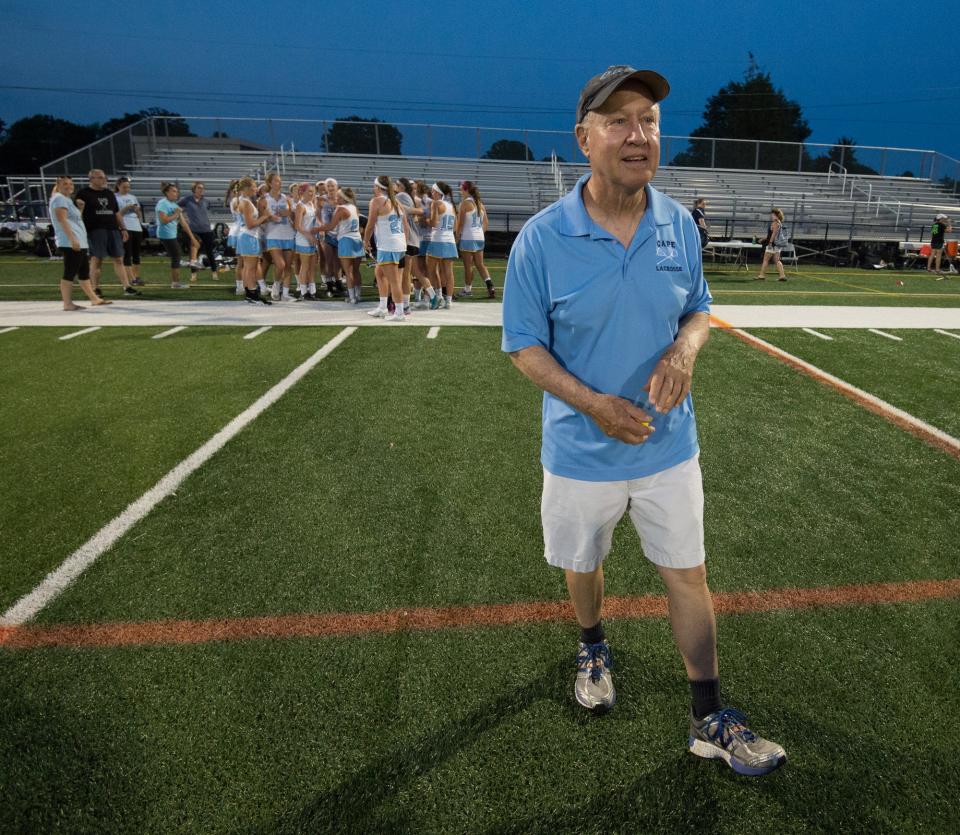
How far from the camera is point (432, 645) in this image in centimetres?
254

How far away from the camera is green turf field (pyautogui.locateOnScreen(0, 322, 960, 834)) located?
1.88 meters

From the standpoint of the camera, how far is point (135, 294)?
11.3 metres

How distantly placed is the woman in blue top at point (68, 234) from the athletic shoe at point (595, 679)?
9574mm

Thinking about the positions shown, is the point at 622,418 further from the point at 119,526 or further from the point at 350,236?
the point at 350,236

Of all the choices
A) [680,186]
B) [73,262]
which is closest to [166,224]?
[73,262]

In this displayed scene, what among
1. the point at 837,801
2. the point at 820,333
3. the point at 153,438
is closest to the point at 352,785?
the point at 837,801

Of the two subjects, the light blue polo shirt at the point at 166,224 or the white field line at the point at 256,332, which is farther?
the light blue polo shirt at the point at 166,224

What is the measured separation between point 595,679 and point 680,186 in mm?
25590

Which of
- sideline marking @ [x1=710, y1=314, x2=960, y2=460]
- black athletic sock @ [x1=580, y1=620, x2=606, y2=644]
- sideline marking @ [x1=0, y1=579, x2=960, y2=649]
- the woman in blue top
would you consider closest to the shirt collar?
black athletic sock @ [x1=580, y1=620, x2=606, y2=644]

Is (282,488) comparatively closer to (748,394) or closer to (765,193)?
(748,394)

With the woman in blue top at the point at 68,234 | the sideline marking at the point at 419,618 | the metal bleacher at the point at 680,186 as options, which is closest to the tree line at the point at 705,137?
the metal bleacher at the point at 680,186

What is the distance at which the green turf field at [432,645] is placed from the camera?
6.18 ft

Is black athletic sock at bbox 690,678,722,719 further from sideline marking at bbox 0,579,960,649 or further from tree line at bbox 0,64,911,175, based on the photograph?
tree line at bbox 0,64,911,175

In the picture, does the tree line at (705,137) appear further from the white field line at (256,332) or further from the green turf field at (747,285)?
the white field line at (256,332)
